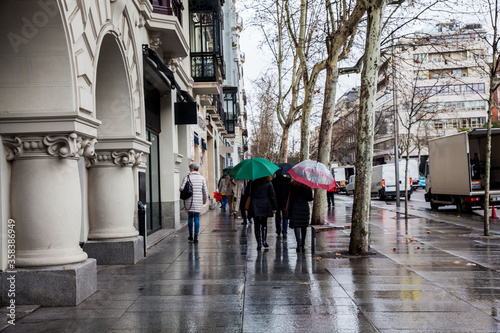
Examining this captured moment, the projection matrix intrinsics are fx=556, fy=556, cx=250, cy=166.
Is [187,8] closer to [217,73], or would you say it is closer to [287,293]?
[217,73]

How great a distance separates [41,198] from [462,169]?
746 inches

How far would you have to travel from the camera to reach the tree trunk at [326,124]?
16.5 meters

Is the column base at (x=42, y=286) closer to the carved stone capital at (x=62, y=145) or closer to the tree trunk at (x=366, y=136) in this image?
the carved stone capital at (x=62, y=145)

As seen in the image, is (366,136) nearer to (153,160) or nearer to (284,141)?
(153,160)

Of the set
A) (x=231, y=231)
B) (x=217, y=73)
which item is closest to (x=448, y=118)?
(x=217, y=73)

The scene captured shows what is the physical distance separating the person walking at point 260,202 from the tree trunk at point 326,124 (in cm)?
514

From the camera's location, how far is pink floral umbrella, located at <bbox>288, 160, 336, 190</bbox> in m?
10.9

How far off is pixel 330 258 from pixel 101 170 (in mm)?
4534

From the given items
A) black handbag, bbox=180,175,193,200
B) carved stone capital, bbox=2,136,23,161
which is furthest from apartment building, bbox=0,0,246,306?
black handbag, bbox=180,175,193,200

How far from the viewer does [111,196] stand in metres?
9.79

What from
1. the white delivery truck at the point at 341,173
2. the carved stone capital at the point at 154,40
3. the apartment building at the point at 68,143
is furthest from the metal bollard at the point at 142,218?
the white delivery truck at the point at 341,173

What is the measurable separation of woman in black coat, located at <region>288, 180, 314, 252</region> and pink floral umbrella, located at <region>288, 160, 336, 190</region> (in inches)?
21.9

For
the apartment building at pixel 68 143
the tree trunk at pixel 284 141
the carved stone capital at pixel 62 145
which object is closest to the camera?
the apartment building at pixel 68 143

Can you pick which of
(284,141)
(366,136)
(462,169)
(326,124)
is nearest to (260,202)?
(366,136)
